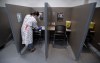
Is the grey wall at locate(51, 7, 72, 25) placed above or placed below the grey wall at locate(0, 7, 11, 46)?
above

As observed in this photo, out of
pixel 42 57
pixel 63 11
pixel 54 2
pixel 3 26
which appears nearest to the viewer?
pixel 42 57

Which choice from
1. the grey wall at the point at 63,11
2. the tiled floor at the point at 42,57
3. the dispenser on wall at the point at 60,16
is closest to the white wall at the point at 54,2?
the grey wall at the point at 63,11

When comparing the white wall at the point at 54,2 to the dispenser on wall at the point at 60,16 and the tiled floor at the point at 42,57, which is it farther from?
the tiled floor at the point at 42,57

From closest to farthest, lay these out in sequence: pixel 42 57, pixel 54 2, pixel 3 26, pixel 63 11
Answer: pixel 42 57 < pixel 3 26 < pixel 63 11 < pixel 54 2

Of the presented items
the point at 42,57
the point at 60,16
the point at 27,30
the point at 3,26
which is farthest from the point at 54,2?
the point at 42,57

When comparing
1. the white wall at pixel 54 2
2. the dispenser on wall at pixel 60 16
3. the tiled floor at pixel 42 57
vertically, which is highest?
the white wall at pixel 54 2

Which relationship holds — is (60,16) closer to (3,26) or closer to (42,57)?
(42,57)

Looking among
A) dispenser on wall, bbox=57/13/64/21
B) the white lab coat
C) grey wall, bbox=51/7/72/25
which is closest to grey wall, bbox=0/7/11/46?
the white lab coat

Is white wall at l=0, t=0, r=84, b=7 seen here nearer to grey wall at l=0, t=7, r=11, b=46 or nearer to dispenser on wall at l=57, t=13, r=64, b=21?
dispenser on wall at l=57, t=13, r=64, b=21

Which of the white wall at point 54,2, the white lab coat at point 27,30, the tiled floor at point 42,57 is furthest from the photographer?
the white wall at point 54,2

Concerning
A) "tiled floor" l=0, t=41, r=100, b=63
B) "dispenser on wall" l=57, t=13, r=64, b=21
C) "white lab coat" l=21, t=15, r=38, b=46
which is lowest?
"tiled floor" l=0, t=41, r=100, b=63

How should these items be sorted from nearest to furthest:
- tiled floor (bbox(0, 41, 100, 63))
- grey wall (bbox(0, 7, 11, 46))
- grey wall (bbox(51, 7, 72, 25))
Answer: tiled floor (bbox(0, 41, 100, 63))
grey wall (bbox(0, 7, 11, 46))
grey wall (bbox(51, 7, 72, 25))

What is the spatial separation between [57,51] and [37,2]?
2584mm

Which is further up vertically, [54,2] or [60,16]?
[54,2]
